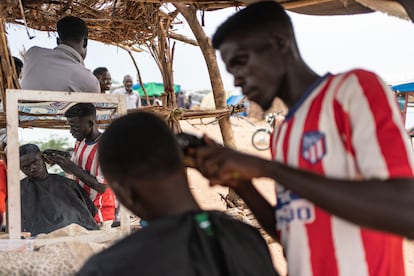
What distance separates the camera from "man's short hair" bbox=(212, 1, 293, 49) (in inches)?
54.1

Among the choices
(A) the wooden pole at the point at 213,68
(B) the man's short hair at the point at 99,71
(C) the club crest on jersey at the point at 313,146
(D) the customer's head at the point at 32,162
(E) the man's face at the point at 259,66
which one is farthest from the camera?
(B) the man's short hair at the point at 99,71

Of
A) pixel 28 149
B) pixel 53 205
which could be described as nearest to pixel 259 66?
pixel 28 149

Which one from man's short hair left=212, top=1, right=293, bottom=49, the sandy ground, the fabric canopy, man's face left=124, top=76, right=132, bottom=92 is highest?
man's face left=124, top=76, right=132, bottom=92

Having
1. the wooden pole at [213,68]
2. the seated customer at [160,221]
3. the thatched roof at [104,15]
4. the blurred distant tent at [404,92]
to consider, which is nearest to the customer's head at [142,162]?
the seated customer at [160,221]

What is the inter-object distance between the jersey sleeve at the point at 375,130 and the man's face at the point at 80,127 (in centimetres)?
179

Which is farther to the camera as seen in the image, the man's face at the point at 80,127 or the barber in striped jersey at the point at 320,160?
the man's face at the point at 80,127

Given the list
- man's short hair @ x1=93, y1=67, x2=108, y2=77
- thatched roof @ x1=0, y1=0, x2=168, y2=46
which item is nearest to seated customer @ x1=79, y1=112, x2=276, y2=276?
thatched roof @ x1=0, y1=0, x2=168, y2=46

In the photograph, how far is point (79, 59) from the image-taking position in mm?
2969

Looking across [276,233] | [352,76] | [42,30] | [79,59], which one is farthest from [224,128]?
[352,76]

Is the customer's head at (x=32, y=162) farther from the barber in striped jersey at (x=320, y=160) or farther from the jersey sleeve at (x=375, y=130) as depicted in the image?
the jersey sleeve at (x=375, y=130)

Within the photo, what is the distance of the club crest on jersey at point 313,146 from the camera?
48.7 inches

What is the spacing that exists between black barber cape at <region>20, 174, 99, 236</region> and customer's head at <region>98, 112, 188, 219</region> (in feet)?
5.06

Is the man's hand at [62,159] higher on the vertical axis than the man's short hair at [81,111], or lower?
lower

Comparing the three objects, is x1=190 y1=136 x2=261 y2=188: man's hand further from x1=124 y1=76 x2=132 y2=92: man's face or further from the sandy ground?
x1=124 y1=76 x2=132 y2=92: man's face
